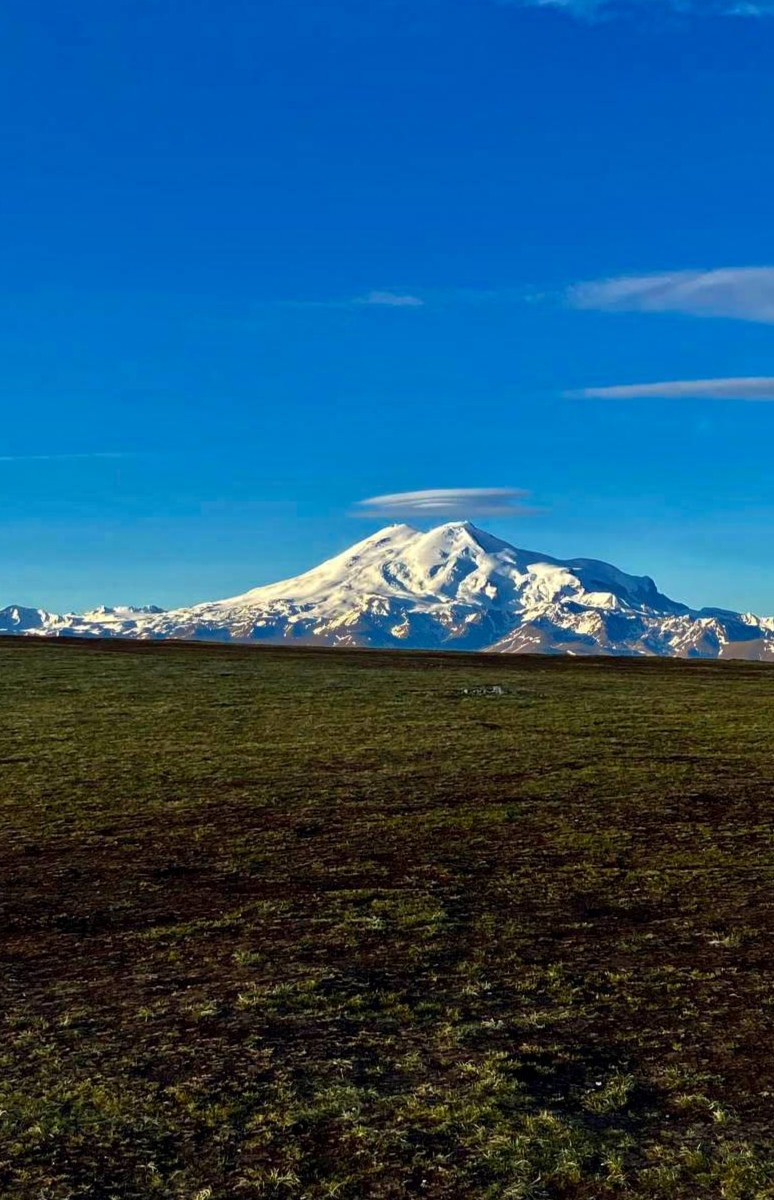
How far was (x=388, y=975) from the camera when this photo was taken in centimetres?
1305

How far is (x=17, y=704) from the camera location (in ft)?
→ 149

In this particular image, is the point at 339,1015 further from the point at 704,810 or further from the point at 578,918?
the point at 704,810

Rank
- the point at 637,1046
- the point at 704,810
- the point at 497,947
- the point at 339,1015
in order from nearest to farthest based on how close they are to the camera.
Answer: the point at 637,1046, the point at 339,1015, the point at 497,947, the point at 704,810

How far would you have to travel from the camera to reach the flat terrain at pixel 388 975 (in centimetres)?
866

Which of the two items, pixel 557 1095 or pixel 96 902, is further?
pixel 96 902

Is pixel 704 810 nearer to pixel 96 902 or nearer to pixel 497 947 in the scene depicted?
pixel 497 947

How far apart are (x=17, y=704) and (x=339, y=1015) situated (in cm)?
3735

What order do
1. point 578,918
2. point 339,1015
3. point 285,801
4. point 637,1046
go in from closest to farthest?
point 637,1046
point 339,1015
point 578,918
point 285,801

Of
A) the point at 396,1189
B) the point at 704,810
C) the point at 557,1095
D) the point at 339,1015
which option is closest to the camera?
the point at 396,1189

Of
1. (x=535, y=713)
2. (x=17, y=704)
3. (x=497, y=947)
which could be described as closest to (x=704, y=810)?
(x=497, y=947)

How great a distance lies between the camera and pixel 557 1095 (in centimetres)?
972

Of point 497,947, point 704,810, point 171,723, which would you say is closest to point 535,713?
point 171,723

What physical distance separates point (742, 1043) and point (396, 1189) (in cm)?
457

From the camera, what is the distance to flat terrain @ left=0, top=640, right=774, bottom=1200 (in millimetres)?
8656
